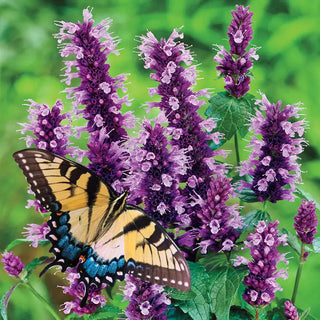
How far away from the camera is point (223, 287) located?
0.89 metres

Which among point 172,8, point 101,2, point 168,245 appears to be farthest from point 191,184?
point 101,2

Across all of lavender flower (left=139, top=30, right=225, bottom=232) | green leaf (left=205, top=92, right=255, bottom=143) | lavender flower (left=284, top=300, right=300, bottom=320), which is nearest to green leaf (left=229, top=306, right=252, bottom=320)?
lavender flower (left=284, top=300, right=300, bottom=320)

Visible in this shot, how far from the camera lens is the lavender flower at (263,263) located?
86 centimetres

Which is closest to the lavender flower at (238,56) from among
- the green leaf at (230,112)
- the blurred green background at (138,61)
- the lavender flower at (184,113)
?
the green leaf at (230,112)

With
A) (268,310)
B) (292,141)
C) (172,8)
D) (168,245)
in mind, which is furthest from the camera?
(172,8)

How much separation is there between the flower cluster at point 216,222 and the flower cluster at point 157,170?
4 cm

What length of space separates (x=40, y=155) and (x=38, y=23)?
5.39ft

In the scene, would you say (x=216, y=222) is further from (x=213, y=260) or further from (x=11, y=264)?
(x=11, y=264)

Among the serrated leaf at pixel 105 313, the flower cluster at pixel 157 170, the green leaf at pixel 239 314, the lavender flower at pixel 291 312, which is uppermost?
the flower cluster at pixel 157 170

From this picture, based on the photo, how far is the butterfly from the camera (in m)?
0.89

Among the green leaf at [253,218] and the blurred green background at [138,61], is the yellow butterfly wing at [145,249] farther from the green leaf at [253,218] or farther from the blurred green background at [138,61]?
the blurred green background at [138,61]

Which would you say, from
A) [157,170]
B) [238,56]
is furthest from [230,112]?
[157,170]

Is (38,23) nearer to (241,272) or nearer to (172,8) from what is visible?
(172,8)

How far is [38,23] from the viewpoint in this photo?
2.45 meters
